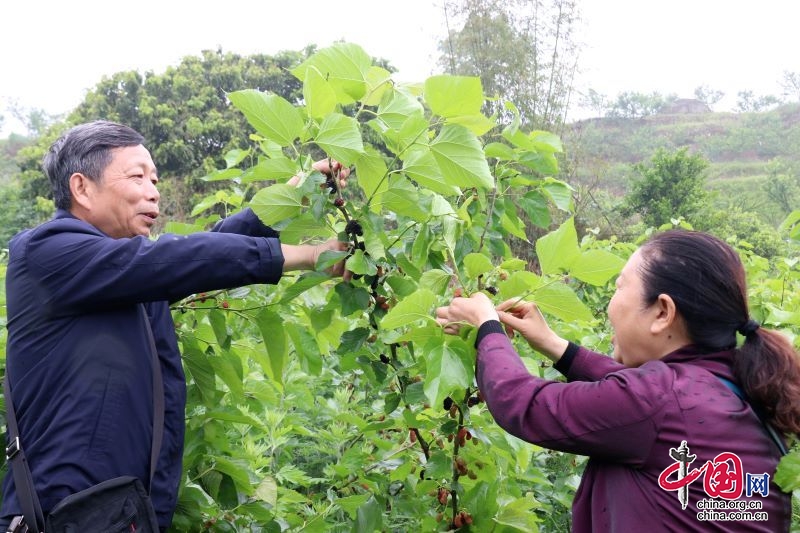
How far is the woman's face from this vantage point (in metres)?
1.33

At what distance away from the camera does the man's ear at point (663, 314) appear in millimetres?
1287

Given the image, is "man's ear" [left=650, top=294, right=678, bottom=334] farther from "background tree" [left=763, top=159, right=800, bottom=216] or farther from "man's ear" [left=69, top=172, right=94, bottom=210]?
"background tree" [left=763, top=159, right=800, bottom=216]

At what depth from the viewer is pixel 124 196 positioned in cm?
157

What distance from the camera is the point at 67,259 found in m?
1.40

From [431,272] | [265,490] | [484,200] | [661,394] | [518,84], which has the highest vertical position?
[518,84]

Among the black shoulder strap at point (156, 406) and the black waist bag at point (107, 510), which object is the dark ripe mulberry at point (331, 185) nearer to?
the black shoulder strap at point (156, 406)

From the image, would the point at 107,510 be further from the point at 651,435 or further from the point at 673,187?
the point at 673,187

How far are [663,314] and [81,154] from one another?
4.12 feet

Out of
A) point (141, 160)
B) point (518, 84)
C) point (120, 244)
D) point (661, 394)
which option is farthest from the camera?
point (518, 84)

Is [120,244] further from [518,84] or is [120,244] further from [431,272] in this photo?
[518,84]

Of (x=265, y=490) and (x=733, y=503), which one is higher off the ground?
(x=733, y=503)

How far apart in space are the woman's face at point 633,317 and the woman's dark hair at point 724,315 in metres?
0.02

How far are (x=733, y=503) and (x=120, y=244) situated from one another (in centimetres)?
121

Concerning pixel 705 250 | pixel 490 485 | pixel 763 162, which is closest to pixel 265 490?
pixel 490 485
